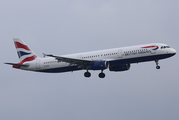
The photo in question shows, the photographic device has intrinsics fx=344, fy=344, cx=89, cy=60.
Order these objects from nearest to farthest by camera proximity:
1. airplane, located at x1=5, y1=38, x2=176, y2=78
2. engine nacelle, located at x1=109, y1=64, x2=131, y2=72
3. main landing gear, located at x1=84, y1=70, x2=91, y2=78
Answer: airplane, located at x1=5, y1=38, x2=176, y2=78 < main landing gear, located at x1=84, y1=70, x2=91, y2=78 < engine nacelle, located at x1=109, y1=64, x2=131, y2=72

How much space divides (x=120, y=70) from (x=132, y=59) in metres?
7.55

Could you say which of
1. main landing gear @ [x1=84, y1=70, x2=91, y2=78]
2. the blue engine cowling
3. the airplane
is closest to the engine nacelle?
the airplane

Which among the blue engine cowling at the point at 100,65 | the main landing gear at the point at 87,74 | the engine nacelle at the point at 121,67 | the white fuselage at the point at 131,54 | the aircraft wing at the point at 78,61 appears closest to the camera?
the white fuselage at the point at 131,54

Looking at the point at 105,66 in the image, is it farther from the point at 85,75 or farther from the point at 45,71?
the point at 45,71

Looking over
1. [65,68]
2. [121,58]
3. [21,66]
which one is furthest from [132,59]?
[21,66]

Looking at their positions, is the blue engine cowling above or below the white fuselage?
below

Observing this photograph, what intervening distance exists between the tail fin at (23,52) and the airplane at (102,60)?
925 mm

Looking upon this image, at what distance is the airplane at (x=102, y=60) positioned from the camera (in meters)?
58.1

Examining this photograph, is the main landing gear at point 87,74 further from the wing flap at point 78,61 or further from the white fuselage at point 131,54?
the wing flap at point 78,61

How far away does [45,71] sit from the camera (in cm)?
6488

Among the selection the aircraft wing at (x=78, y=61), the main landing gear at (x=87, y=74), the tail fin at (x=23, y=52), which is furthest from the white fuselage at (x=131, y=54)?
the tail fin at (x=23, y=52)

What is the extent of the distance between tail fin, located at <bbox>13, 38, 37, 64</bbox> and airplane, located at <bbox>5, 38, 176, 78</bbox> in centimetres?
92

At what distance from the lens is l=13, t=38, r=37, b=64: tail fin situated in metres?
67.1

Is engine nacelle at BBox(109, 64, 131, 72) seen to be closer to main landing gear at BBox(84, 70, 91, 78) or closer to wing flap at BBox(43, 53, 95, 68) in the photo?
main landing gear at BBox(84, 70, 91, 78)
